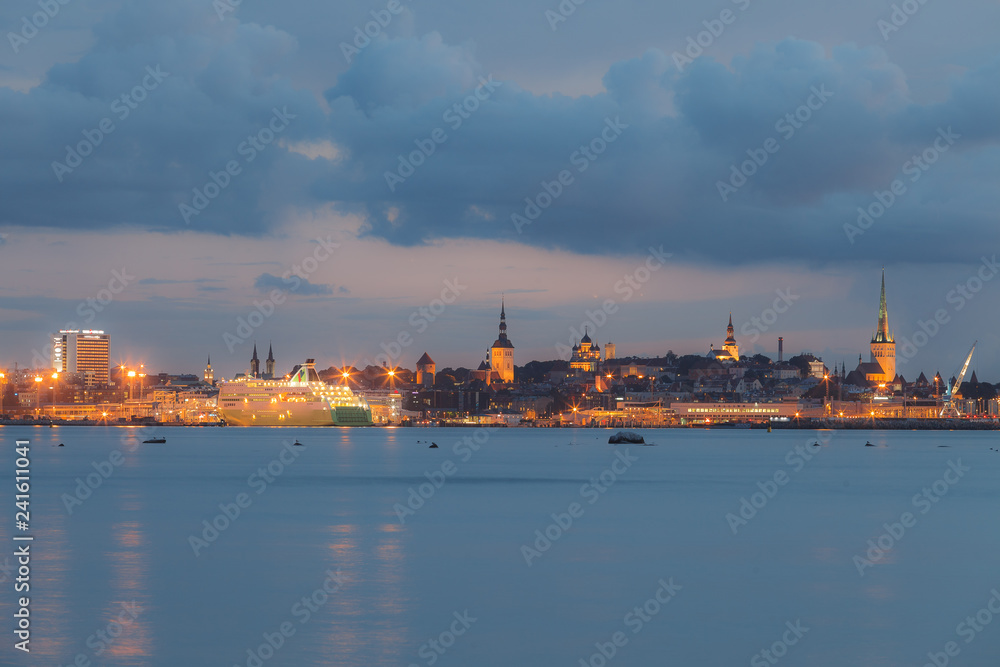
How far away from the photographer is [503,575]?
2233 centimetres

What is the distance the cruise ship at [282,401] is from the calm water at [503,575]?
84.1 metres

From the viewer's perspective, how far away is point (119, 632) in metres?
16.7

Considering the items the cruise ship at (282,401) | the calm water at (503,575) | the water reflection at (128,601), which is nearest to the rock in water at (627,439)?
the cruise ship at (282,401)

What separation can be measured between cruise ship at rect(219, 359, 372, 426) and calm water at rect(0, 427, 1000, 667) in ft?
276

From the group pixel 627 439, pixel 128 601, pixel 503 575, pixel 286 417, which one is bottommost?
pixel 627 439

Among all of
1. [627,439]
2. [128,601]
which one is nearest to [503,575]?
[128,601]

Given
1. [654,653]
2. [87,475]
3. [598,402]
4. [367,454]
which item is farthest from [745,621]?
[598,402]

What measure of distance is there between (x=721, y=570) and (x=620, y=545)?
4.29m

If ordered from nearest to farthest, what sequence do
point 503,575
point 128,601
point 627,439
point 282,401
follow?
point 128,601, point 503,575, point 627,439, point 282,401

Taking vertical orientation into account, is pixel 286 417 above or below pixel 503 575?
above

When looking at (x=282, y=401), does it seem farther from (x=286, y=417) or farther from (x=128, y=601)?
(x=128, y=601)

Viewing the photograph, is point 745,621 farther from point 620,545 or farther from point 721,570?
point 620,545

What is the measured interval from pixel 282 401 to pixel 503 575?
366 ft

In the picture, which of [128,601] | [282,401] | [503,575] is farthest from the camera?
[282,401]
